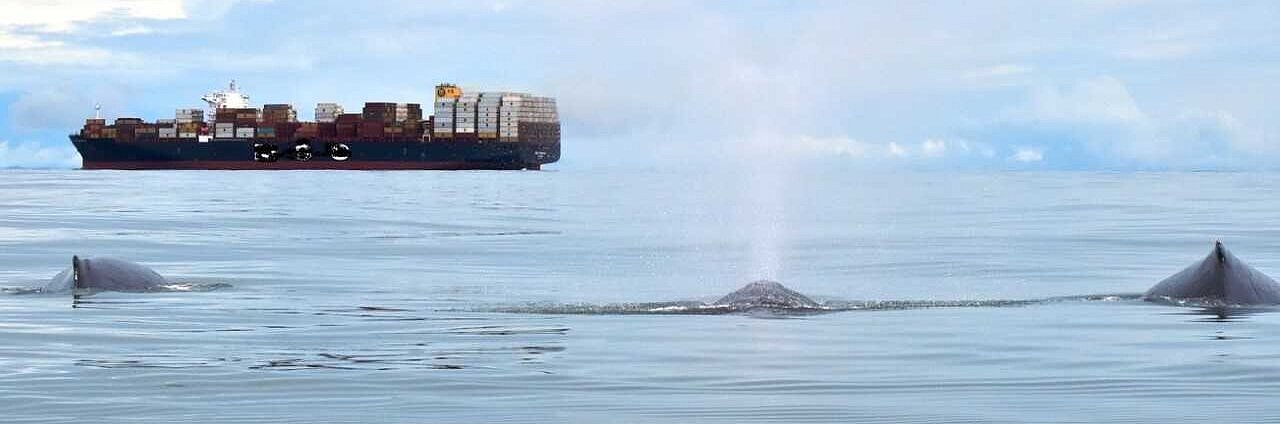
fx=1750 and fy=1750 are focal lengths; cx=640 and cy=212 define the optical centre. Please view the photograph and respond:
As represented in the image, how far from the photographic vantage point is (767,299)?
69.8 feet

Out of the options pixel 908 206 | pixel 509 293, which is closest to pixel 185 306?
pixel 509 293

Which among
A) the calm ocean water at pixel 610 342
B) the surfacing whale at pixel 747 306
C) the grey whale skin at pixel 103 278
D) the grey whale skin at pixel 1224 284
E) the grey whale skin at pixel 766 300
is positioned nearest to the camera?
the calm ocean water at pixel 610 342

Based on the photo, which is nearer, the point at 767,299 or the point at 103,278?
the point at 767,299

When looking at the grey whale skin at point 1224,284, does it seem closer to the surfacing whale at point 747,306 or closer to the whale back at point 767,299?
the surfacing whale at point 747,306

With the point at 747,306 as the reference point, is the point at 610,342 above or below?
below

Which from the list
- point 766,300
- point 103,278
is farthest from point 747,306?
point 103,278

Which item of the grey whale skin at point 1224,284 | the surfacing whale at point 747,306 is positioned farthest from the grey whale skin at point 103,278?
the grey whale skin at point 1224,284

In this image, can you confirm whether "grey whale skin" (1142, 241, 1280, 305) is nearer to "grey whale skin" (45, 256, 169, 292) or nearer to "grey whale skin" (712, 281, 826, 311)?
"grey whale skin" (712, 281, 826, 311)

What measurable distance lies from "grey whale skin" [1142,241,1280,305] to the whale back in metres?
4.75

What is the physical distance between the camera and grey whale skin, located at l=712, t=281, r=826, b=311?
69.1 ft

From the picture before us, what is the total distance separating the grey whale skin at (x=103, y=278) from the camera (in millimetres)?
24094

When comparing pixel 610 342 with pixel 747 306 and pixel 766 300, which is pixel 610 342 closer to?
pixel 747 306

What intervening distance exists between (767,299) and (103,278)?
373 inches

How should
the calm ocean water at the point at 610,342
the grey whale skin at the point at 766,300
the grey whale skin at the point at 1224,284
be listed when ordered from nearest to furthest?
the calm ocean water at the point at 610,342 < the grey whale skin at the point at 766,300 < the grey whale skin at the point at 1224,284
